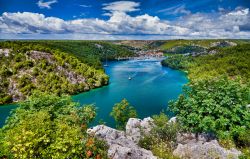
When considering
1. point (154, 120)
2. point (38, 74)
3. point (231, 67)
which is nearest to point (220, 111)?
point (154, 120)

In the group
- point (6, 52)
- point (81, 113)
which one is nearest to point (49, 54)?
point (6, 52)

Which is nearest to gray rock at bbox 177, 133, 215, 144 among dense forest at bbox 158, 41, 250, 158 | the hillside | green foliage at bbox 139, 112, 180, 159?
dense forest at bbox 158, 41, 250, 158

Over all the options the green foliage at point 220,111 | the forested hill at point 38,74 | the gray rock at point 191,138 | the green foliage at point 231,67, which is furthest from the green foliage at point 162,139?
the green foliage at point 231,67

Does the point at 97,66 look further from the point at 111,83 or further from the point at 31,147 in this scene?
the point at 31,147

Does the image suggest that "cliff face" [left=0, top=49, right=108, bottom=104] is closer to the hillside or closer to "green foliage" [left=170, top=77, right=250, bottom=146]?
the hillside

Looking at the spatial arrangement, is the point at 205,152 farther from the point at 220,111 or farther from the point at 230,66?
the point at 230,66
